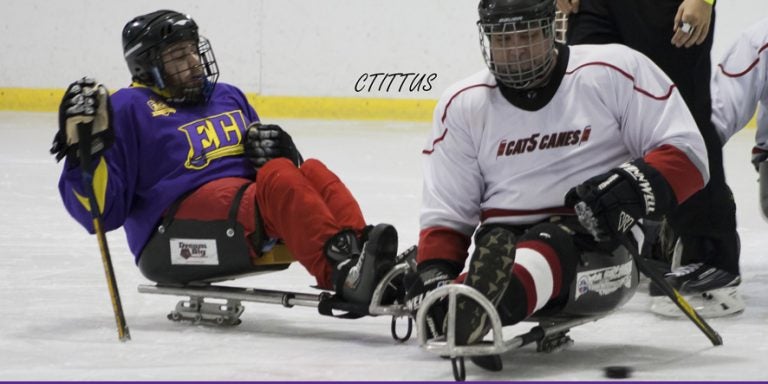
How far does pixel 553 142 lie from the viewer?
8.40 feet

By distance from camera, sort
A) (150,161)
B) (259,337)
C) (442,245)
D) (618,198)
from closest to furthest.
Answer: (618,198) < (442,245) < (259,337) < (150,161)

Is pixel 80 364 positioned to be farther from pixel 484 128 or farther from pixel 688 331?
pixel 688 331

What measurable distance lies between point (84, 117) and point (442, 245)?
0.80 metres

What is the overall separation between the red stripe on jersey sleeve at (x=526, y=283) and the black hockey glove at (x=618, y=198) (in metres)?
0.15

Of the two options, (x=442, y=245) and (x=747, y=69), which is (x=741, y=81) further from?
(x=442, y=245)

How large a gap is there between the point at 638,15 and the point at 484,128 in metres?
0.75

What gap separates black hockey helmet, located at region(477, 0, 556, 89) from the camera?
2510 mm

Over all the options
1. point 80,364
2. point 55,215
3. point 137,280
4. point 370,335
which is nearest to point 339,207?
point 370,335

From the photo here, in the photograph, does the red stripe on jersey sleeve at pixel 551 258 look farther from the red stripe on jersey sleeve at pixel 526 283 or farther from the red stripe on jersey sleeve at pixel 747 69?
the red stripe on jersey sleeve at pixel 747 69

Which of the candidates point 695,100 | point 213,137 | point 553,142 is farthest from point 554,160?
point 213,137

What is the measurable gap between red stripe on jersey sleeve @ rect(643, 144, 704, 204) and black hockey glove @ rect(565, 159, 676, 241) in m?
0.03

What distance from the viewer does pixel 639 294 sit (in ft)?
11.1

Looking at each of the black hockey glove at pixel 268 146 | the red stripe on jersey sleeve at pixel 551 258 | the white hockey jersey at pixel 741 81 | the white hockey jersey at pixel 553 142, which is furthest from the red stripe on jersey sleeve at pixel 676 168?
the black hockey glove at pixel 268 146

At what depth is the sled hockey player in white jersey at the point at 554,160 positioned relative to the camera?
2.44 meters
